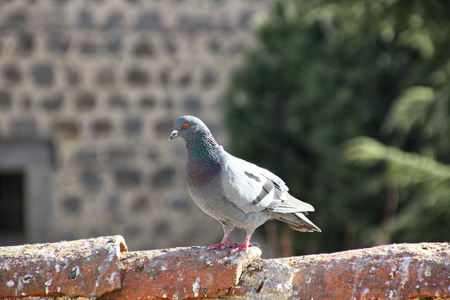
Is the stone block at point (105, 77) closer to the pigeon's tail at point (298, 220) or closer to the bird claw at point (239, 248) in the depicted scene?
the pigeon's tail at point (298, 220)

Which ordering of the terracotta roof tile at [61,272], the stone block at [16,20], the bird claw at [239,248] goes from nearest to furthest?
1. the terracotta roof tile at [61,272]
2. the bird claw at [239,248]
3. the stone block at [16,20]

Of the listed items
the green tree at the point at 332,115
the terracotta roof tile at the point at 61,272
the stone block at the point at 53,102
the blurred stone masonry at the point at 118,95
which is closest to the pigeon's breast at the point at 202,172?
the terracotta roof tile at the point at 61,272

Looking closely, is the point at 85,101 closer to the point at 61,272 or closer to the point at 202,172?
the point at 202,172

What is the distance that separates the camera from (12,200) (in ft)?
25.3

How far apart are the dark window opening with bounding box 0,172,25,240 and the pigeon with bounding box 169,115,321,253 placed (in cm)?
558

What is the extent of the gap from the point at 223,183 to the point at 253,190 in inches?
4.7

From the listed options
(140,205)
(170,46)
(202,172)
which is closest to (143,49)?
(170,46)

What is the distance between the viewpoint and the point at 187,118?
2.44 m

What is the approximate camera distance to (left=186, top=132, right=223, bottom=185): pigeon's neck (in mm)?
2377

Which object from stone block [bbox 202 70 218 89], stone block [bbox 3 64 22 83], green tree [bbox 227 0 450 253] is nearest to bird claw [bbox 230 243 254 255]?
green tree [bbox 227 0 450 253]

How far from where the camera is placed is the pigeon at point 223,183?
238 cm

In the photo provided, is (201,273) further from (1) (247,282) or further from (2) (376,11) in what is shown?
(2) (376,11)

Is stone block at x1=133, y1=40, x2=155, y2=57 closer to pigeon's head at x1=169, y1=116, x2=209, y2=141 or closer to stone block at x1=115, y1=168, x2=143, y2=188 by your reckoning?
stone block at x1=115, y1=168, x2=143, y2=188

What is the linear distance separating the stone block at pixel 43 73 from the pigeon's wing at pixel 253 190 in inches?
209
